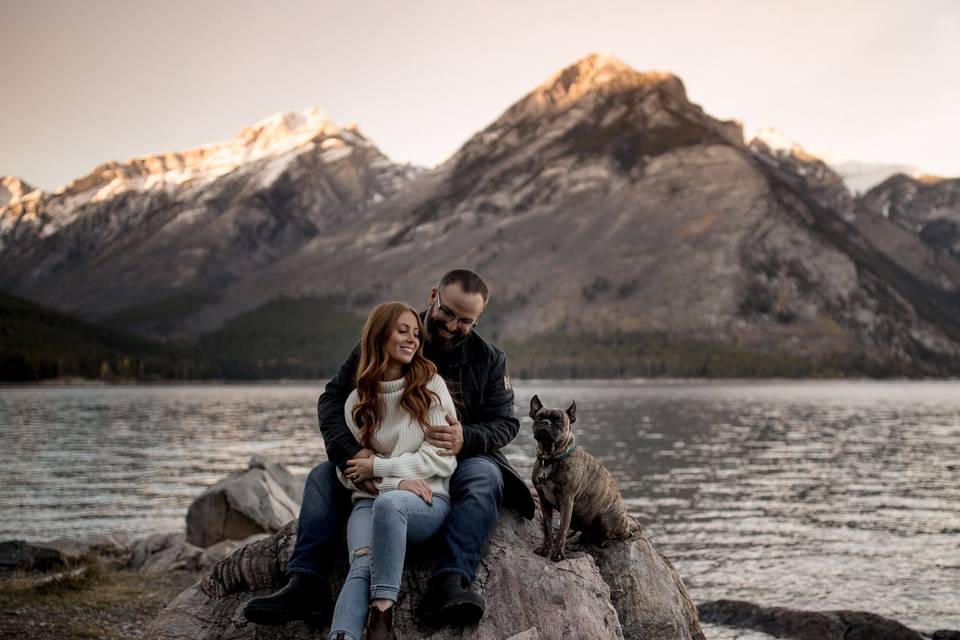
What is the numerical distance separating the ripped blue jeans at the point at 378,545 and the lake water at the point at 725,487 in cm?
1541

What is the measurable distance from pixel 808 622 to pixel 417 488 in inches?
519

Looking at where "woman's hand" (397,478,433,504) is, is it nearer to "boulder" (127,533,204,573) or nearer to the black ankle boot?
the black ankle boot

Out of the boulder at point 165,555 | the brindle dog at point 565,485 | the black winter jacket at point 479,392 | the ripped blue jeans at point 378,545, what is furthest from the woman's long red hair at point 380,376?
the boulder at point 165,555

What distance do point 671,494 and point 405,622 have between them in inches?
1337

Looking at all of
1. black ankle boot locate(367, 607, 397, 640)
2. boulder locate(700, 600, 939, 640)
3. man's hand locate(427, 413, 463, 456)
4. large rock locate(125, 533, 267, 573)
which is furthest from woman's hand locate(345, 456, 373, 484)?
Answer: boulder locate(700, 600, 939, 640)

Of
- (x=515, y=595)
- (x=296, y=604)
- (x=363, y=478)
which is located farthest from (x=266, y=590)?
(x=515, y=595)

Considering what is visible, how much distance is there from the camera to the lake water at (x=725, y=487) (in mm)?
24188

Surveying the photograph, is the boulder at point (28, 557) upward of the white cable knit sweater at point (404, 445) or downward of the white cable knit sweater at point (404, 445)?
downward

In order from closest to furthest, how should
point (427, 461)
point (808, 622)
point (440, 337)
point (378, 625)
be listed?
point (378, 625), point (427, 461), point (440, 337), point (808, 622)

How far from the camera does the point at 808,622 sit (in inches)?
704

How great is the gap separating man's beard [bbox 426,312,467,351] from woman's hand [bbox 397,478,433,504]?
170 cm

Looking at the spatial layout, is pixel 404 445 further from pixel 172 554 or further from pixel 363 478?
pixel 172 554

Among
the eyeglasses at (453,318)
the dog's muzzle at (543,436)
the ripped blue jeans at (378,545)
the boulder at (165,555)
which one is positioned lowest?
the boulder at (165,555)

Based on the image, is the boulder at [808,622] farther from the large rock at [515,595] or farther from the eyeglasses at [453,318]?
the eyeglasses at [453,318]
